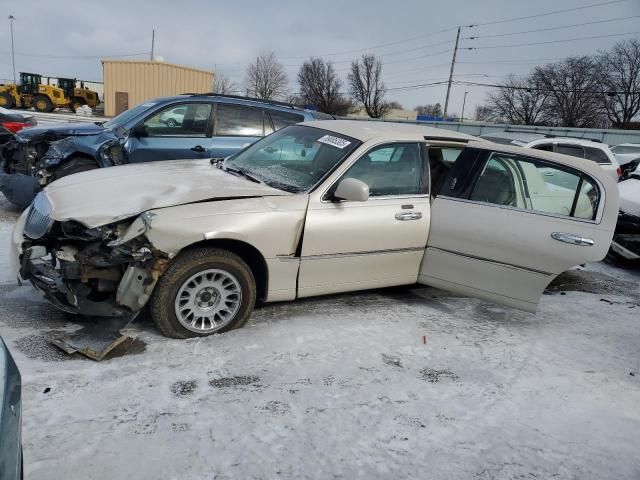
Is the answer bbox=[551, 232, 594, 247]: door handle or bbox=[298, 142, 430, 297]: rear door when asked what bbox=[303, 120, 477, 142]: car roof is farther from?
bbox=[551, 232, 594, 247]: door handle

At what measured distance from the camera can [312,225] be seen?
13.2 feet

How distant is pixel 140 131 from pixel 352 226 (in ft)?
13.0

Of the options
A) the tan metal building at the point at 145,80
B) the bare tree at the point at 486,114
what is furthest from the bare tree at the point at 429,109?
the tan metal building at the point at 145,80

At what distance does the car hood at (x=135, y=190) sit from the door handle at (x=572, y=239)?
243 centimetres

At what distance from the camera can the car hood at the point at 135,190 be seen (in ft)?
11.8

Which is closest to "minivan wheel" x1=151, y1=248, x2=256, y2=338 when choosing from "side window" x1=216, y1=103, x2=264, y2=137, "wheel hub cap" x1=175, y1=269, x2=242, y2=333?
"wheel hub cap" x1=175, y1=269, x2=242, y2=333

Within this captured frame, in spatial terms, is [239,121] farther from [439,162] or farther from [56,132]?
[439,162]

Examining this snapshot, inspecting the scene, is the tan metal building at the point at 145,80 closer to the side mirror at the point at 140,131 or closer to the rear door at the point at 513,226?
the side mirror at the point at 140,131

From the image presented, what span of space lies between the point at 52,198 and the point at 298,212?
1948 mm

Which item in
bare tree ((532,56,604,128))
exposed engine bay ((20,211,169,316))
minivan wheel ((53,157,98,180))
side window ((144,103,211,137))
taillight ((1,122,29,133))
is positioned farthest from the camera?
bare tree ((532,56,604,128))

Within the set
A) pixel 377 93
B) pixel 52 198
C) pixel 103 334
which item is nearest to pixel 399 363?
pixel 103 334

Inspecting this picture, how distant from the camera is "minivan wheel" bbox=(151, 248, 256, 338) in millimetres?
3625

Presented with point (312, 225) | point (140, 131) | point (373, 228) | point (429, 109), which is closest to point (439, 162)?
point (373, 228)

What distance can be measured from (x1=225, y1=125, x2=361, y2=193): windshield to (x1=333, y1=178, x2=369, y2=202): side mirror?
27cm
